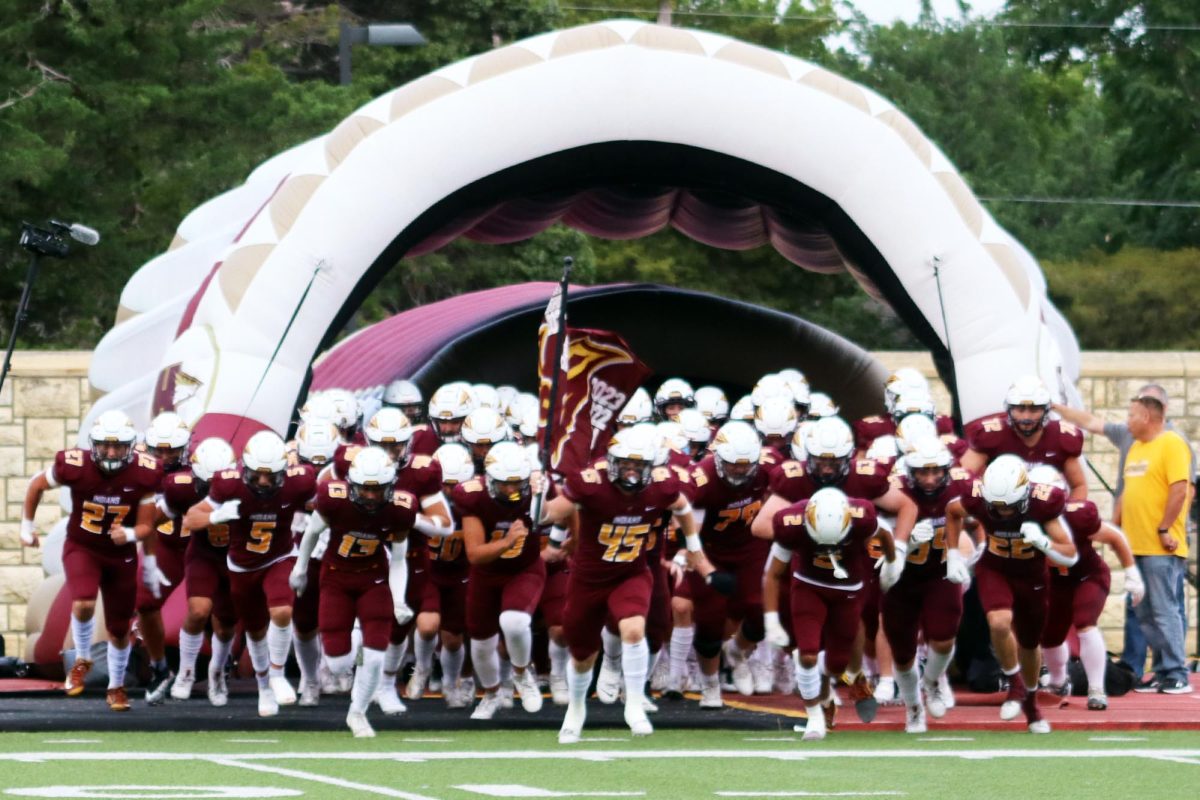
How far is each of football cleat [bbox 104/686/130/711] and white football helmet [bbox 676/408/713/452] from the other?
3311 mm

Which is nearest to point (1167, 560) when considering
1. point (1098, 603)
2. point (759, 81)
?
point (1098, 603)

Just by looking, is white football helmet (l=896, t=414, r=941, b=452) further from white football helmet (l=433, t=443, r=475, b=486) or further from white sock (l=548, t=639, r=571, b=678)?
white football helmet (l=433, t=443, r=475, b=486)

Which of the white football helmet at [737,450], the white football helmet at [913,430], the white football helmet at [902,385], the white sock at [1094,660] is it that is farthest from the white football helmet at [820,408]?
the white sock at [1094,660]

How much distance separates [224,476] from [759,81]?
4544 mm

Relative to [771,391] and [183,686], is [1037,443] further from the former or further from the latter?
[183,686]

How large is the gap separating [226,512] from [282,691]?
0.93 m

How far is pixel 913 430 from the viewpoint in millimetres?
11133

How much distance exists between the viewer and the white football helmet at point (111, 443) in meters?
11.3

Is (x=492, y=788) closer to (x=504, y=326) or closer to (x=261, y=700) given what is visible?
(x=261, y=700)

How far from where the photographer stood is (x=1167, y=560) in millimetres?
12750

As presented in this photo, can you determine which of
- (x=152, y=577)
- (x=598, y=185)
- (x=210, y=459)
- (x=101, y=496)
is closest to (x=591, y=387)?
(x=598, y=185)

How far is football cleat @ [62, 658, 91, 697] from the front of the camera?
1170 centimetres

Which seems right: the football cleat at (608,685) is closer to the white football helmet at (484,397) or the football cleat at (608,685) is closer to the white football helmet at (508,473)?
the white football helmet at (508,473)

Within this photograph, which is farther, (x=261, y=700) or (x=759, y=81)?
(x=759, y=81)
